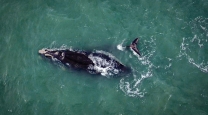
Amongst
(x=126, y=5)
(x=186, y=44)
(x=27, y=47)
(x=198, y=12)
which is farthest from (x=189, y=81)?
(x=27, y=47)

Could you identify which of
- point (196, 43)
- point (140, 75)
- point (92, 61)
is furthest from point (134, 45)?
point (196, 43)

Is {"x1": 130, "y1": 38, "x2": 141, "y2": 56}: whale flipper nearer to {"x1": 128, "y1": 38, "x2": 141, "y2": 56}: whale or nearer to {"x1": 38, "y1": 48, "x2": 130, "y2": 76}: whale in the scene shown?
{"x1": 128, "y1": 38, "x2": 141, "y2": 56}: whale

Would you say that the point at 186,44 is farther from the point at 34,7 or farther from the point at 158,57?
the point at 34,7

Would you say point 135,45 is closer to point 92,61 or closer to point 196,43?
point 92,61

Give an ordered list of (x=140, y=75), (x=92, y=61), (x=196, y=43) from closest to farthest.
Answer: (x=140, y=75) → (x=196, y=43) → (x=92, y=61)

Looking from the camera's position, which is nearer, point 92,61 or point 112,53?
point 92,61

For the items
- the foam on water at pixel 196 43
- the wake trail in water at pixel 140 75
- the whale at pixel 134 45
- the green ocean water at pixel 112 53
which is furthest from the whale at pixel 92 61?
the foam on water at pixel 196 43
